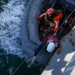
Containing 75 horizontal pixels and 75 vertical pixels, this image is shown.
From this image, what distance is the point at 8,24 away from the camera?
1098 cm

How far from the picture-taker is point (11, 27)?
10844mm

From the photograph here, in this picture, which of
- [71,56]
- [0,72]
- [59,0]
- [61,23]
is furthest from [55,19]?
A: [0,72]

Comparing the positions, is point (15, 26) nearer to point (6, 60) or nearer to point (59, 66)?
point (6, 60)

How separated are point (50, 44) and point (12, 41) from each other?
8.29 feet

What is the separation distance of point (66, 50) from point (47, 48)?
67 cm

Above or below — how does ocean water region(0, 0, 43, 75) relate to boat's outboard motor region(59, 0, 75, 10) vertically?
below

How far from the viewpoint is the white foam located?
10.1 meters

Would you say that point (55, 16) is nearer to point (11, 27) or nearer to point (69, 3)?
point (69, 3)

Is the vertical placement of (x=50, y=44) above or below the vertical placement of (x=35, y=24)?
below

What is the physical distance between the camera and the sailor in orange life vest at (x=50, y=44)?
26.9 ft

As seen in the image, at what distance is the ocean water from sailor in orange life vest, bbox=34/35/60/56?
1.29 m

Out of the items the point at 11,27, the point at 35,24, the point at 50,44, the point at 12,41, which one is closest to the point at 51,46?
the point at 50,44

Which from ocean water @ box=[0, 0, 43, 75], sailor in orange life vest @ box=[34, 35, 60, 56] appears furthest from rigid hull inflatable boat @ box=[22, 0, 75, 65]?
ocean water @ box=[0, 0, 43, 75]

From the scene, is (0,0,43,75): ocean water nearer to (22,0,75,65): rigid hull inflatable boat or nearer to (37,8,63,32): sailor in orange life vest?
Result: (22,0,75,65): rigid hull inflatable boat
